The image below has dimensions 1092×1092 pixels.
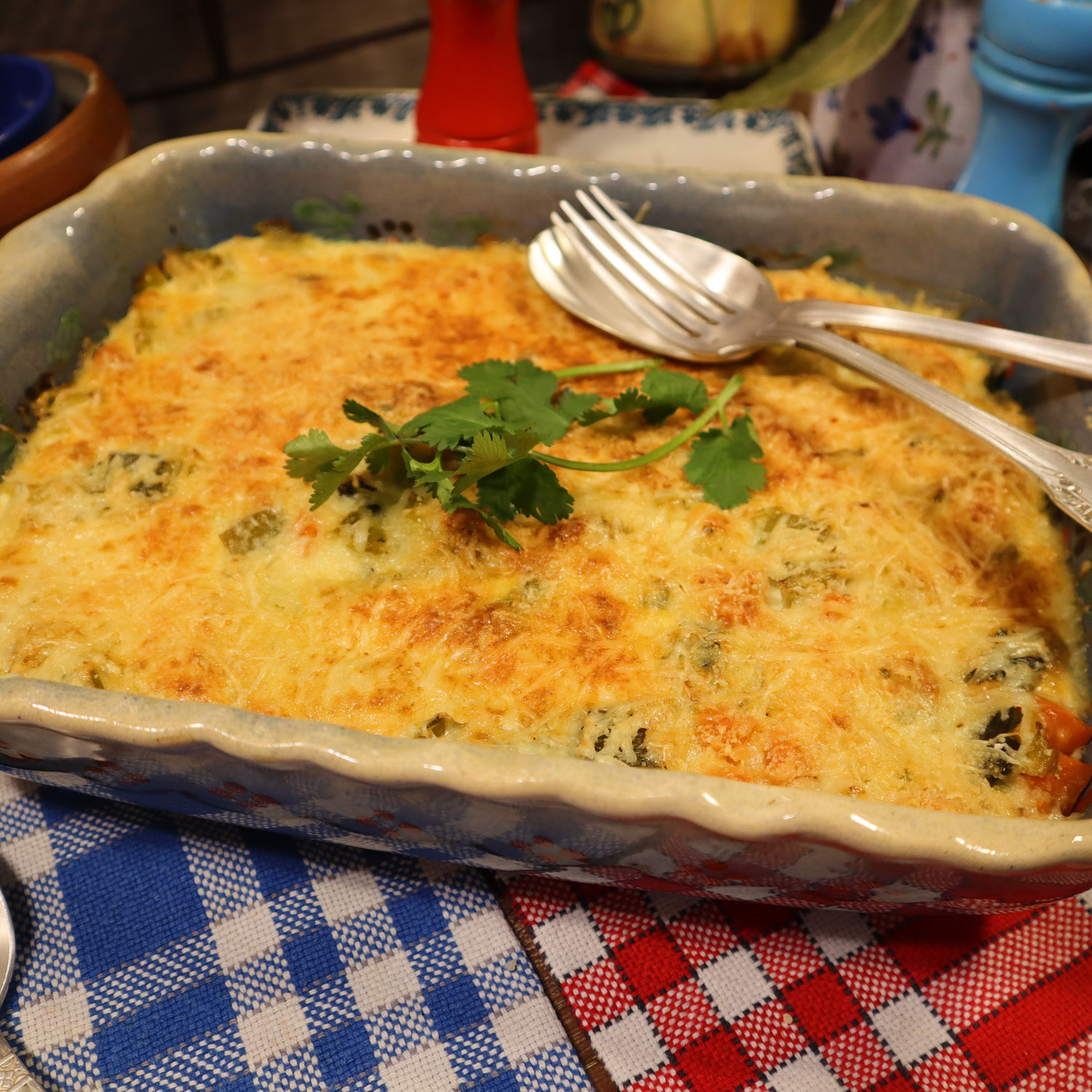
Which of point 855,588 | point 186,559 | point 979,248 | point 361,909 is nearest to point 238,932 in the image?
point 361,909

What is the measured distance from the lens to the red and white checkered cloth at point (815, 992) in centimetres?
126

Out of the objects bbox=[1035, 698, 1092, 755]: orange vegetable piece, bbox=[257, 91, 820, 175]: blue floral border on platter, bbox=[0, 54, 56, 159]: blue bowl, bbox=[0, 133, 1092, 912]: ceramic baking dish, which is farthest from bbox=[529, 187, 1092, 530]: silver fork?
bbox=[0, 54, 56, 159]: blue bowl

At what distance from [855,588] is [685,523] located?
285mm

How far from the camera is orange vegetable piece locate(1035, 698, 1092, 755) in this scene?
4.50ft

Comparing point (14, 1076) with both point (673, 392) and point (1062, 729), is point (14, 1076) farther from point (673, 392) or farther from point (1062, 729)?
point (1062, 729)

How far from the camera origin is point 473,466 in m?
1.38

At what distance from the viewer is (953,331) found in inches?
63.2

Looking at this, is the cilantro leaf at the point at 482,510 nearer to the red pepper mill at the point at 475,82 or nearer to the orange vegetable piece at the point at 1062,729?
the orange vegetable piece at the point at 1062,729

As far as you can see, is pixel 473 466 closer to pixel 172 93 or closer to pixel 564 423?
pixel 564 423

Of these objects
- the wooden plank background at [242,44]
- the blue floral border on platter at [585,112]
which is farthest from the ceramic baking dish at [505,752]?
the wooden plank background at [242,44]

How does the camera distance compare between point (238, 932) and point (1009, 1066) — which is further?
point (238, 932)

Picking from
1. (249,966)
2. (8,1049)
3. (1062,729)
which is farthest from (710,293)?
(8,1049)

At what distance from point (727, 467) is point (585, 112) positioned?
164cm

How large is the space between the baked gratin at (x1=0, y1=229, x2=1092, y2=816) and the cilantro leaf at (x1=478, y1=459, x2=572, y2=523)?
0.30ft
